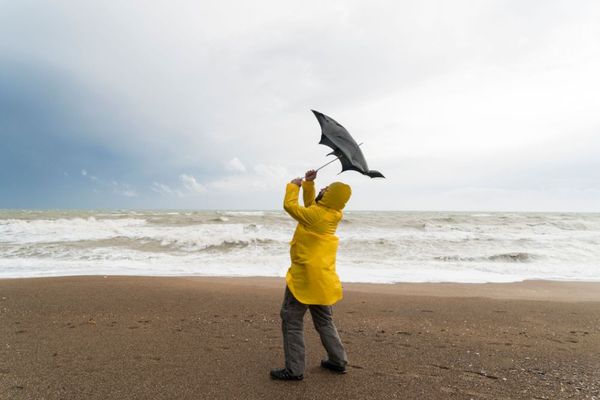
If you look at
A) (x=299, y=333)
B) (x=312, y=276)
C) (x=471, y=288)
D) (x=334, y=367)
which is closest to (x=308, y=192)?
(x=312, y=276)

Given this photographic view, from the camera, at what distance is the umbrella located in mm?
3201

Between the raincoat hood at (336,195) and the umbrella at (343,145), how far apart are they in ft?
0.61

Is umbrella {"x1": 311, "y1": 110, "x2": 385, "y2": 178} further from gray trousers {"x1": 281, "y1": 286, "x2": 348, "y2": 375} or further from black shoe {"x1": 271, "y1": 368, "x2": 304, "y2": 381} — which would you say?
black shoe {"x1": 271, "y1": 368, "x2": 304, "y2": 381}

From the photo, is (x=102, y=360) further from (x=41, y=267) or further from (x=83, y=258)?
(x=83, y=258)

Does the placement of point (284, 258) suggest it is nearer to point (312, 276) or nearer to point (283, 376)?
point (283, 376)

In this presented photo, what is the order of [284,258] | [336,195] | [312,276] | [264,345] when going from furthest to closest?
[284,258]
[264,345]
[336,195]
[312,276]

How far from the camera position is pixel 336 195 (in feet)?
11.0

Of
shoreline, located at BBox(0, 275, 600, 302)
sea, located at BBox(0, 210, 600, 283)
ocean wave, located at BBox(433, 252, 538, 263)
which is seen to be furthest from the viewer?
ocean wave, located at BBox(433, 252, 538, 263)

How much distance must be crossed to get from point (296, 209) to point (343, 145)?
689mm

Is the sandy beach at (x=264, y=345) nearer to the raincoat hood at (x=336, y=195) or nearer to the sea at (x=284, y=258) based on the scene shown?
the raincoat hood at (x=336, y=195)

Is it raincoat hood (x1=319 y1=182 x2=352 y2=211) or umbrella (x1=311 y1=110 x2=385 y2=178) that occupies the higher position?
umbrella (x1=311 y1=110 x2=385 y2=178)

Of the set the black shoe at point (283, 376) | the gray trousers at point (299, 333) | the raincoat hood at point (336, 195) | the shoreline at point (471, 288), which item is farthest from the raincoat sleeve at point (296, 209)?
the shoreline at point (471, 288)

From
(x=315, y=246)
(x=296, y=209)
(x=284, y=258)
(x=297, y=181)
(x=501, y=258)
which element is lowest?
(x=501, y=258)

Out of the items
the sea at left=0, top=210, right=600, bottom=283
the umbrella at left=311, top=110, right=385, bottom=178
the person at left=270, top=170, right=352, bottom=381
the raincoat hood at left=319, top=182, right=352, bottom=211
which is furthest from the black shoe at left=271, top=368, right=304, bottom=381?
the sea at left=0, top=210, right=600, bottom=283
